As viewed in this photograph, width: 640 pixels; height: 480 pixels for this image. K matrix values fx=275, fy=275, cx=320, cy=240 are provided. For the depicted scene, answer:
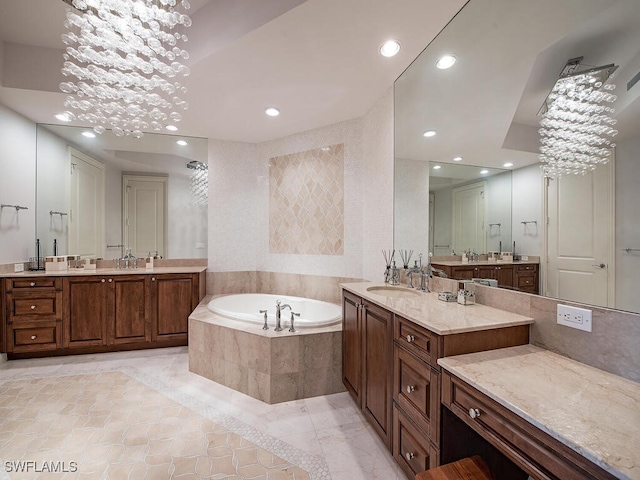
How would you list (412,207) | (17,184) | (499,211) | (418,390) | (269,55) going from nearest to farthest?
(418,390) → (499,211) → (269,55) → (412,207) → (17,184)

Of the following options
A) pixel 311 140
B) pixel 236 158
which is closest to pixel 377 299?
pixel 311 140

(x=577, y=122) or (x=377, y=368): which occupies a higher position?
(x=577, y=122)

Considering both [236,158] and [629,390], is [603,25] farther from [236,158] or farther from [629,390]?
[236,158]

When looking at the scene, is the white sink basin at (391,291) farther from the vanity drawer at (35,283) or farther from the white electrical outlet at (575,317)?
the vanity drawer at (35,283)

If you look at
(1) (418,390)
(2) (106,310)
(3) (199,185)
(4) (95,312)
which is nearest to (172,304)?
(2) (106,310)

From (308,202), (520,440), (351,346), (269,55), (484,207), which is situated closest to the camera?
(520,440)

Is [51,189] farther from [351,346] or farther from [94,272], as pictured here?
[351,346]

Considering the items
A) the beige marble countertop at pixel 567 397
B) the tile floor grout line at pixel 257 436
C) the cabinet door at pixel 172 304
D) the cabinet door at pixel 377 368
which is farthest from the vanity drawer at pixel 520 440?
the cabinet door at pixel 172 304

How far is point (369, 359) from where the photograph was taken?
6.19ft

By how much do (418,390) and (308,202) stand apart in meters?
2.53

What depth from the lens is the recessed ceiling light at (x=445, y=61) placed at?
73.7 inches

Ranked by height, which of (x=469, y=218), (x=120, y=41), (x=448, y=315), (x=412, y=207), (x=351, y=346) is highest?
(x=120, y=41)

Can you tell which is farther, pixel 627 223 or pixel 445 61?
pixel 445 61

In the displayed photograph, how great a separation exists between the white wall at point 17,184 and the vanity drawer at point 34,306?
449mm
